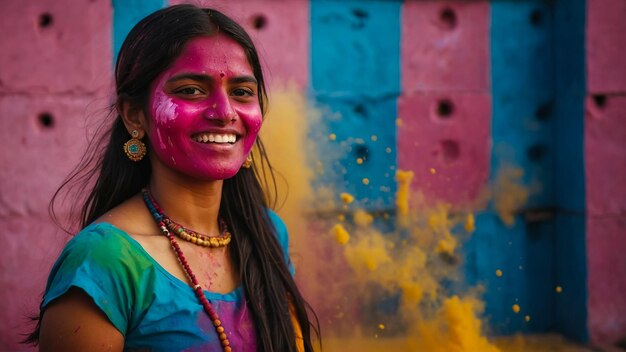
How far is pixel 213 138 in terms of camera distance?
179 centimetres

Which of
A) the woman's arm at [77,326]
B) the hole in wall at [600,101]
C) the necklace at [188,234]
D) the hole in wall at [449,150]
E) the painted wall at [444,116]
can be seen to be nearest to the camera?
the woman's arm at [77,326]

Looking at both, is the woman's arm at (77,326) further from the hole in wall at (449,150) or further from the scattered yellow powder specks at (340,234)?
the hole in wall at (449,150)

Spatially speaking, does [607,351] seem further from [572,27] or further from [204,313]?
[204,313]

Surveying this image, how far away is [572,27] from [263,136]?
6.48 feet

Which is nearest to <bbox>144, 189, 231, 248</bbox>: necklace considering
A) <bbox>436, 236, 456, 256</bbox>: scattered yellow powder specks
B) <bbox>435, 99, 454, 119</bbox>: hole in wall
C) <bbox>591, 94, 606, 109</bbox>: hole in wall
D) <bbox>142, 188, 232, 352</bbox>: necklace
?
<bbox>142, 188, 232, 352</bbox>: necklace

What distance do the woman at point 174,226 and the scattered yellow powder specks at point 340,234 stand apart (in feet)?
6.06

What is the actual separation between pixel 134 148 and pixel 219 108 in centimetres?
28

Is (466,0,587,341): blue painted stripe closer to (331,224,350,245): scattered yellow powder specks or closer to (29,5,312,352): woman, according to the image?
(331,224,350,245): scattered yellow powder specks

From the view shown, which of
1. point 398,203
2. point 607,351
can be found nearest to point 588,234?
point 607,351

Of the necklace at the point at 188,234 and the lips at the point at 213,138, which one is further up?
the lips at the point at 213,138

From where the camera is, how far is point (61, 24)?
11.9 ft

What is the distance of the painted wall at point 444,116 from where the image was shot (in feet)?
11.9

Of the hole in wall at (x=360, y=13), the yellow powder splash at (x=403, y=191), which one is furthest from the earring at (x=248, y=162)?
the hole in wall at (x=360, y=13)

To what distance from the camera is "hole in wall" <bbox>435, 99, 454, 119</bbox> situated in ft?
13.2
